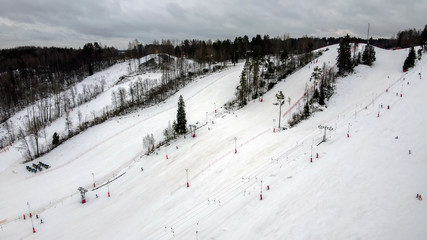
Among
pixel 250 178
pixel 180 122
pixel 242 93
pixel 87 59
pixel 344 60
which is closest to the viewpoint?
pixel 250 178

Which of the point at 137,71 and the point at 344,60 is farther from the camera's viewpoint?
the point at 137,71

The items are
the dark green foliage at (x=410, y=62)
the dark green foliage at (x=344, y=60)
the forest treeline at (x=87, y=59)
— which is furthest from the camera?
the forest treeline at (x=87, y=59)

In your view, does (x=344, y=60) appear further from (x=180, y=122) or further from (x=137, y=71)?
(x=137, y=71)

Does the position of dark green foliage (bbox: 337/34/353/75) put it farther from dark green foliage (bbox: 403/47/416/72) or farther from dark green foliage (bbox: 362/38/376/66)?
dark green foliage (bbox: 403/47/416/72)

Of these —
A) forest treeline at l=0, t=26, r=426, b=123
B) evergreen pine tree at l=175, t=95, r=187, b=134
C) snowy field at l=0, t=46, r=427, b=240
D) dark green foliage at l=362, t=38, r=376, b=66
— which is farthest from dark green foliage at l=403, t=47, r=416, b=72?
evergreen pine tree at l=175, t=95, r=187, b=134

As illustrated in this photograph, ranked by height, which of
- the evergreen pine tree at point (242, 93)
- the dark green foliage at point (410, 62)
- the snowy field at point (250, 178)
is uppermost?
the dark green foliage at point (410, 62)

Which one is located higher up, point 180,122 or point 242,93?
point 242,93

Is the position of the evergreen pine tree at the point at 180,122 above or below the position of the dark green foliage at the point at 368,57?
below

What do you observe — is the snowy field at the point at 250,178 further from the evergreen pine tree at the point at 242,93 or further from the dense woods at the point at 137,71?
the dense woods at the point at 137,71

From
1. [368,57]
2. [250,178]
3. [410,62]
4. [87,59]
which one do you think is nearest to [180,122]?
[250,178]

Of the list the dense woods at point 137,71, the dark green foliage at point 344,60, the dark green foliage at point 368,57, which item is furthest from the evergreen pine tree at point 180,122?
the dark green foliage at point 368,57
